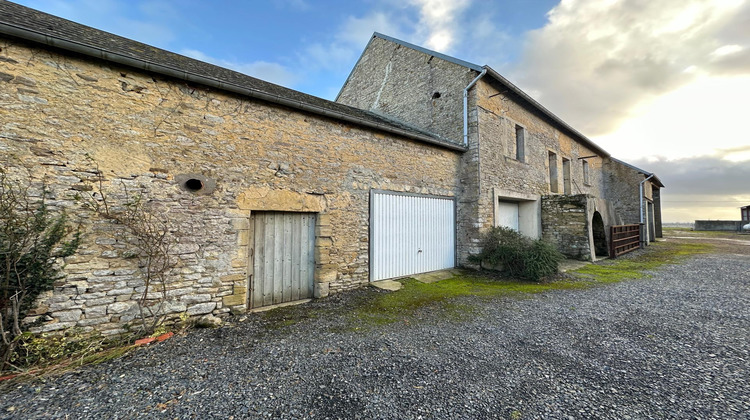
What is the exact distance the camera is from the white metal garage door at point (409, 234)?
249 inches

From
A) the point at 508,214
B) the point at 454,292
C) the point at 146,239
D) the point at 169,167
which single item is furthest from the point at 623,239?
the point at 146,239

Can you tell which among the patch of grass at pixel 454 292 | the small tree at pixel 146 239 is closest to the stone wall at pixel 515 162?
the patch of grass at pixel 454 292

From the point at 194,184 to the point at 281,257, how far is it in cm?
188

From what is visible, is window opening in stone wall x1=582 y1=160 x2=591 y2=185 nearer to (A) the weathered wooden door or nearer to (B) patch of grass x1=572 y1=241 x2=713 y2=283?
(B) patch of grass x1=572 y1=241 x2=713 y2=283

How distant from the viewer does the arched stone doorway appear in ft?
33.9

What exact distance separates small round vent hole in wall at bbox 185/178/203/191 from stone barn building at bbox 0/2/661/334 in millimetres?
14

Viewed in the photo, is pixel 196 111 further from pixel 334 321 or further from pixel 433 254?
pixel 433 254

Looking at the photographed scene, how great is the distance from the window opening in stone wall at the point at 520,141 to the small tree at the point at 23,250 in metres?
11.4

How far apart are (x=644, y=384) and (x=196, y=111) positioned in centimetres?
639

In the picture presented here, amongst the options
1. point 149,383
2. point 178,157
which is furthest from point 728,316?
point 178,157

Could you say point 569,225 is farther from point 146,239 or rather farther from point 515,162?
point 146,239

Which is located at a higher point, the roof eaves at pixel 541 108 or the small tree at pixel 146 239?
the roof eaves at pixel 541 108

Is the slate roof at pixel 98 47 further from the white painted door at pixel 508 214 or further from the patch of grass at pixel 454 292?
the white painted door at pixel 508 214

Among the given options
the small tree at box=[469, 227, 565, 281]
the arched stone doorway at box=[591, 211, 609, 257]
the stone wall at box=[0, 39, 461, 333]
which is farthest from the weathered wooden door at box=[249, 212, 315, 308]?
the arched stone doorway at box=[591, 211, 609, 257]
